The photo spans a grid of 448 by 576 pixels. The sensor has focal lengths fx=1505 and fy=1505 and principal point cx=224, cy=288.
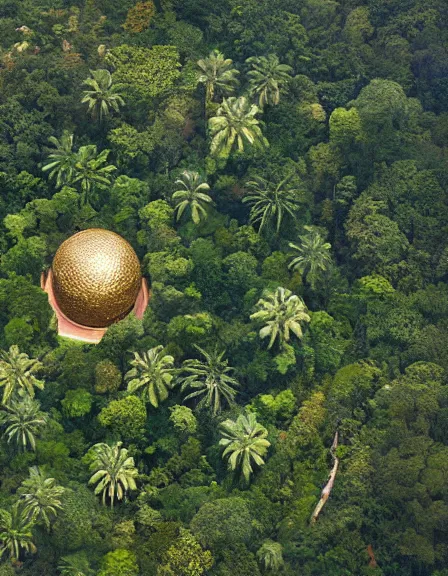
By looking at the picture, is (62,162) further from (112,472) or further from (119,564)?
(119,564)

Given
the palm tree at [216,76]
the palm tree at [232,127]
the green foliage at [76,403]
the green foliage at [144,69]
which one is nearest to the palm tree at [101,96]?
the green foliage at [144,69]

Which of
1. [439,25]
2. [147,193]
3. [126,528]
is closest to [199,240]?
[147,193]

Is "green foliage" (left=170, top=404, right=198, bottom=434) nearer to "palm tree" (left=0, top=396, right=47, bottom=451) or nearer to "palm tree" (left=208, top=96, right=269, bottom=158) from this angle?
"palm tree" (left=0, top=396, right=47, bottom=451)

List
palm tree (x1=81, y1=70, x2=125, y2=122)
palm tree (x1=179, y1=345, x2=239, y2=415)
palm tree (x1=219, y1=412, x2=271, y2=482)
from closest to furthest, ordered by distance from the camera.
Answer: palm tree (x1=219, y1=412, x2=271, y2=482) < palm tree (x1=179, y1=345, x2=239, y2=415) < palm tree (x1=81, y1=70, x2=125, y2=122)

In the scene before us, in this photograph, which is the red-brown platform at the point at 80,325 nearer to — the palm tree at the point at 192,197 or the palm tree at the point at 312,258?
the palm tree at the point at 192,197

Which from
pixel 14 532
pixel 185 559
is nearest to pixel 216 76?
pixel 185 559

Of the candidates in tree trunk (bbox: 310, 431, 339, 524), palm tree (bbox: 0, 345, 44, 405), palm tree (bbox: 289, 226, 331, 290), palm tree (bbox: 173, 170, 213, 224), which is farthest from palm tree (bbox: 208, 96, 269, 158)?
tree trunk (bbox: 310, 431, 339, 524)

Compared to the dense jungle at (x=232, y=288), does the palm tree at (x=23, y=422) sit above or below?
below
